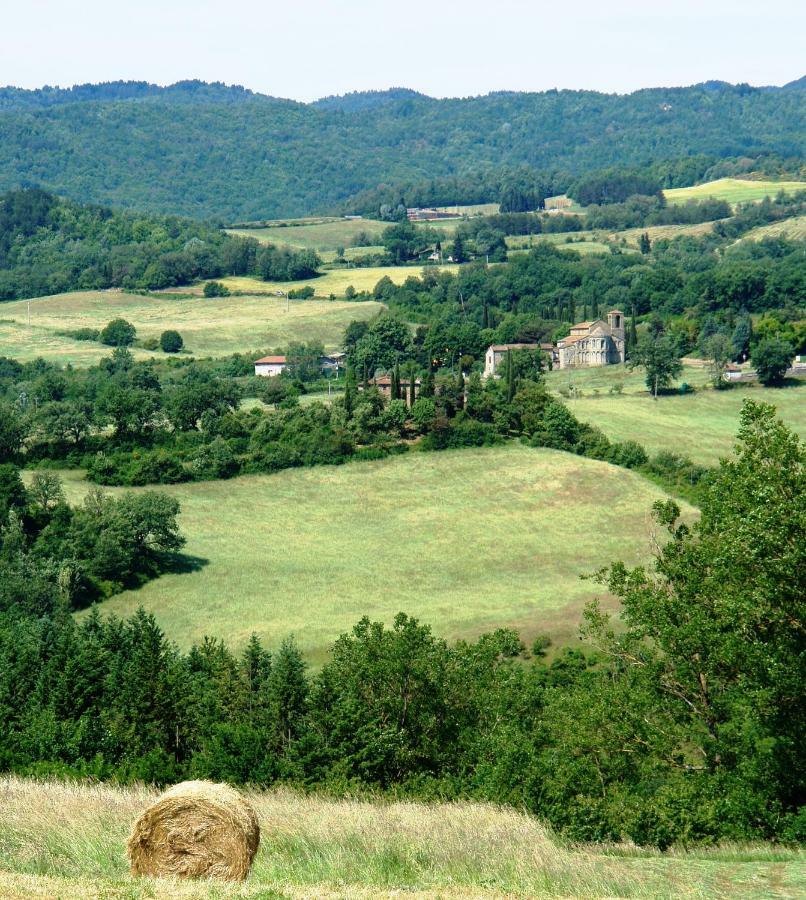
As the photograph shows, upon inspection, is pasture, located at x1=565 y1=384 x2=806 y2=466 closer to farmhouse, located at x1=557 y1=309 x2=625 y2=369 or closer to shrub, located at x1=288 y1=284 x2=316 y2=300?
farmhouse, located at x1=557 y1=309 x2=625 y2=369

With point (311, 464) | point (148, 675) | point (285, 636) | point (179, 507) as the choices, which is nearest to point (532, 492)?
point (311, 464)

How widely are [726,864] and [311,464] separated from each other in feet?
229

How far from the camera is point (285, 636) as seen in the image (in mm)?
60688

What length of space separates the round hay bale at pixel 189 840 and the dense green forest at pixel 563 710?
7.75 m

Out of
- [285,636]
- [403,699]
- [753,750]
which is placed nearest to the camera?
[753,750]

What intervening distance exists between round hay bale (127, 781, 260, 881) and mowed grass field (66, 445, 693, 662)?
36.8 meters

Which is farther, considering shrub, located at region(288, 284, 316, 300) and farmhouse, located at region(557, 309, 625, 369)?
shrub, located at region(288, 284, 316, 300)

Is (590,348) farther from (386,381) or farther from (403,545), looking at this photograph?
(403,545)

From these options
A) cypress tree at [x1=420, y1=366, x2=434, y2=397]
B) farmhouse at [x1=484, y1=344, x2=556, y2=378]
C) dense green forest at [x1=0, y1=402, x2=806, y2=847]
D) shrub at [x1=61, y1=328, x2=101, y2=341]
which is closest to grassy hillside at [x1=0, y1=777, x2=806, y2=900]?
dense green forest at [x1=0, y1=402, x2=806, y2=847]

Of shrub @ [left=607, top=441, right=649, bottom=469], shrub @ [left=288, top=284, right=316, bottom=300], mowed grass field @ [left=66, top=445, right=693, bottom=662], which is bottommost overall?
mowed grass field @ [left=66, top=445, right=693, bottom=662]

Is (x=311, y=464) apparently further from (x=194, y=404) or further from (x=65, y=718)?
(x=65, y=718)

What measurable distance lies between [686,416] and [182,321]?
75769 mm

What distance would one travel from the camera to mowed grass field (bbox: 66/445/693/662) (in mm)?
65062

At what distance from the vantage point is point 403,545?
78.5 m
